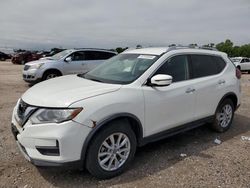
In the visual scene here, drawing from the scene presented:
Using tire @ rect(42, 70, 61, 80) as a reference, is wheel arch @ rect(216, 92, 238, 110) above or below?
above

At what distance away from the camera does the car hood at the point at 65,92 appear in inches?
130

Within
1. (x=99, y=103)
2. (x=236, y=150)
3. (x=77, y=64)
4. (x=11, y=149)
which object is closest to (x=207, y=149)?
(x=236, y=150)

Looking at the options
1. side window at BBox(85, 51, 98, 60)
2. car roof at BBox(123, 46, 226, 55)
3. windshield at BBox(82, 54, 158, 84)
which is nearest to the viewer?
windshield at BBox(82, 54, 158, 84)

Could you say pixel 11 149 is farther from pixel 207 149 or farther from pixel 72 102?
pixel 207 149

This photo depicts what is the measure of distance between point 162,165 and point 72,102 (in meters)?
1.64

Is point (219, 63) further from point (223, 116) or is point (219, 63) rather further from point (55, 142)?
point (55, 142)

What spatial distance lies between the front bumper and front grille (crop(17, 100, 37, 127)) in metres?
0.12

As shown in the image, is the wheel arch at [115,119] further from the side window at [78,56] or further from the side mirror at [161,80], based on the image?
the side window at [78,56]

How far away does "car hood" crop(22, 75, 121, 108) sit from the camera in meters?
3.30

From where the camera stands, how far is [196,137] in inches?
208

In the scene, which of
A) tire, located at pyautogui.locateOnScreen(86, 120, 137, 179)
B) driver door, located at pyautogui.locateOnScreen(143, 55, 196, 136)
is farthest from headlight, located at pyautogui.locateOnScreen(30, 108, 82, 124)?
driver door, located at pyautogui.locateOnScreen(143, 55, 196, 136)

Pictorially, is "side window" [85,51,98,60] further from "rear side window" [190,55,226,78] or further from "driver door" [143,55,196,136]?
"driver door" [143,55,196,136]

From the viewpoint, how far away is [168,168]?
12.9ft

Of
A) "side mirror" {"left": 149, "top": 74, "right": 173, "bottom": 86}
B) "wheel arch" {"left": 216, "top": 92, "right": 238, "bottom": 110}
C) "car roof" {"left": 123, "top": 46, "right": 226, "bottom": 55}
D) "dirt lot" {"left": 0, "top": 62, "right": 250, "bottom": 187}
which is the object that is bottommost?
"dirt lot" {"left": 0, "top": 62, "right": 250, "bottom": 187}
